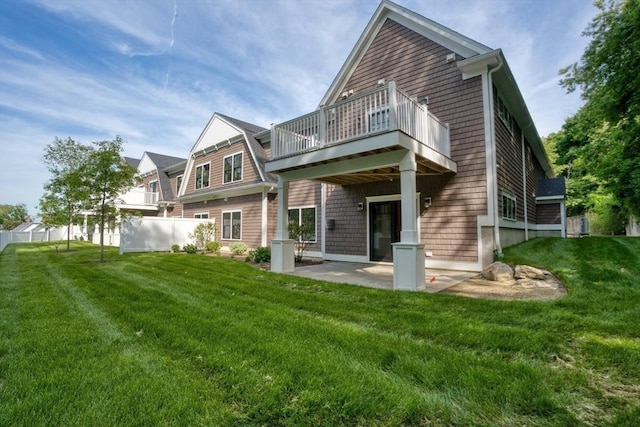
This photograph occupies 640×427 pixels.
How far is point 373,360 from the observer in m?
2.69

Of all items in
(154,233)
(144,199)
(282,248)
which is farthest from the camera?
(144,199)

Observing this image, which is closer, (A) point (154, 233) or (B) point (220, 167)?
(A) point (154, 233)

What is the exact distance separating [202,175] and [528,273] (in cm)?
1550

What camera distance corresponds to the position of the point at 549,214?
13.9m

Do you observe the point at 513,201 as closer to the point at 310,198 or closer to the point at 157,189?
the point at 310,198

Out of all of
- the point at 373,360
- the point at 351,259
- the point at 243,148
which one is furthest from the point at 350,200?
the point at 373,360

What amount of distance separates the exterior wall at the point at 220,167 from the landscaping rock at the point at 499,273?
31.4 feet

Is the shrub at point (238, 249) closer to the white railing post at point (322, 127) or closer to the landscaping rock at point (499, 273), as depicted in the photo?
the white railing post at point (322, 127)

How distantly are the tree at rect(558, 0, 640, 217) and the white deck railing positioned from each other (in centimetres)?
750

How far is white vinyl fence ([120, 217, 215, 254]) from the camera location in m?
14.0

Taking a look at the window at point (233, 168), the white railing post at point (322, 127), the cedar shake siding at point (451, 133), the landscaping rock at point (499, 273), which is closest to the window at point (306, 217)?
the cedar shake siding at point (451, 133)

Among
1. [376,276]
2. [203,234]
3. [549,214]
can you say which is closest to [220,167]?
[203,234]

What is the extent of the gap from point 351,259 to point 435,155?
4.69 m

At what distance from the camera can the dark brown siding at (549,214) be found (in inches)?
537
